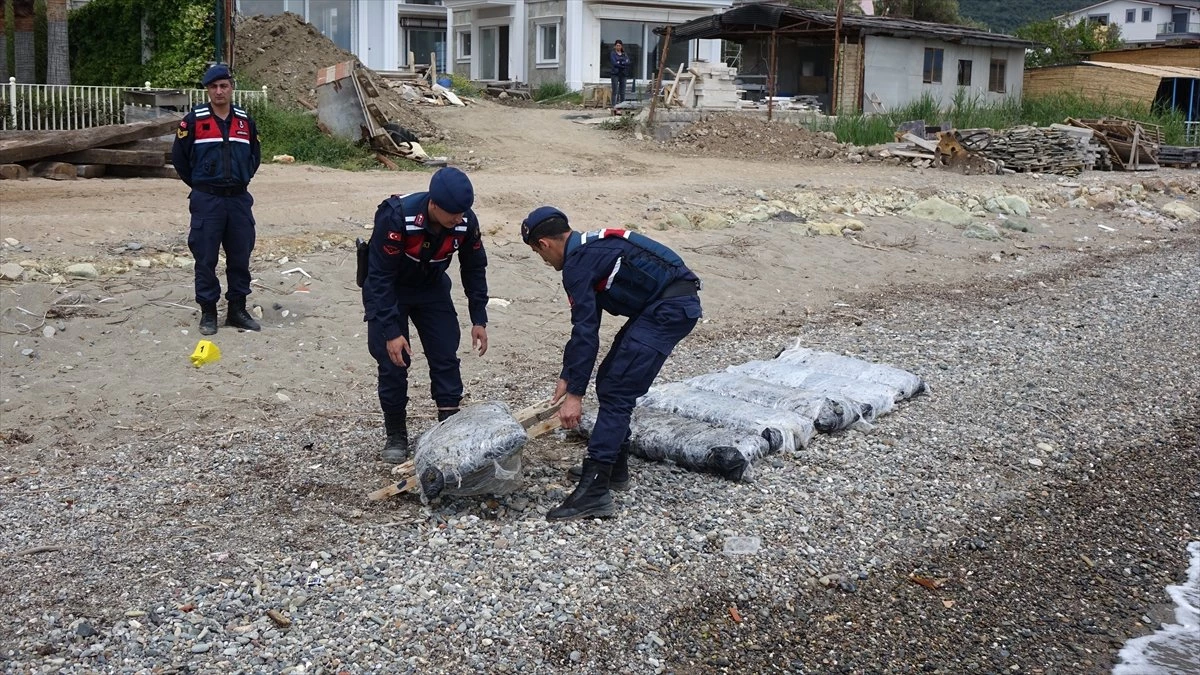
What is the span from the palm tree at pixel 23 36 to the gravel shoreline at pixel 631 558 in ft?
59.6

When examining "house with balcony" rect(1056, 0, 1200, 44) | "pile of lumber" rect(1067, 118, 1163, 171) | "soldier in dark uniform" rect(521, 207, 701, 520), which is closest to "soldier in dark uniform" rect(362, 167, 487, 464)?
"soldier in dark uniform" rect(521, 207, 701, 520)

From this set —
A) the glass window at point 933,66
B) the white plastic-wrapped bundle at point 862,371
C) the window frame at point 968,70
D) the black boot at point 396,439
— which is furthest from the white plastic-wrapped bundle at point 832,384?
the window frame at point 968,70

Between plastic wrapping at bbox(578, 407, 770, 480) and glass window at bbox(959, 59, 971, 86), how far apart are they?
29207mm

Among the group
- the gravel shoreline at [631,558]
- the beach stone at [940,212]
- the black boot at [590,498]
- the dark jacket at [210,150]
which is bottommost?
the gravel shoreline at [631,558]

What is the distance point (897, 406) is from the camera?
7230 millimetres

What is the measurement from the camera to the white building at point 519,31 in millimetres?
31438

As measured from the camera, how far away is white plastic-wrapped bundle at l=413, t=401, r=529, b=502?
510 centimetres

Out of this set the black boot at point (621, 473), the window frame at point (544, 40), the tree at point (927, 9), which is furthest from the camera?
the tree at point (927, 9)

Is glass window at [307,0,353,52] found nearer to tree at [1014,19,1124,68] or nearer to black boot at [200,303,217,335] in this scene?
black boot at [200,303,217,335]

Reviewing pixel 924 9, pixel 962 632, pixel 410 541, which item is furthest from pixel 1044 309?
pixel 924 9

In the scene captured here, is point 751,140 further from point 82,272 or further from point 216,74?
point 216,74

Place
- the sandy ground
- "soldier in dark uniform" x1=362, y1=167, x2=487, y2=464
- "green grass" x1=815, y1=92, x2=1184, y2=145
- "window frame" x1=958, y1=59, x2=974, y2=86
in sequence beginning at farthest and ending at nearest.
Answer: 1. "window frame" x1=958, y1=59, x2=974, y2=86
2. "green grass" x1=815, y1=92, x2=1184, y2=145
3. the sandy ground
4. "soldier in dark uniform" x1=362, y1=167, x2=487, y2=464

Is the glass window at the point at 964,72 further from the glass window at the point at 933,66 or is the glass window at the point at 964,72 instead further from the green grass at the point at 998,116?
the green grass at the point at 998,116

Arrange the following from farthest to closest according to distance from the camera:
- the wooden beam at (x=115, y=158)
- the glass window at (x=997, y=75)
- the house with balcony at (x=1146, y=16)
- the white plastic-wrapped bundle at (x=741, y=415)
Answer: the house with balcony at (x=1146, y=16) < the glass window at (x=997, y=75) < the wooden beam at (x=115, y=158) < the white plastic-wrapped bundle at (x=741, y=415)
